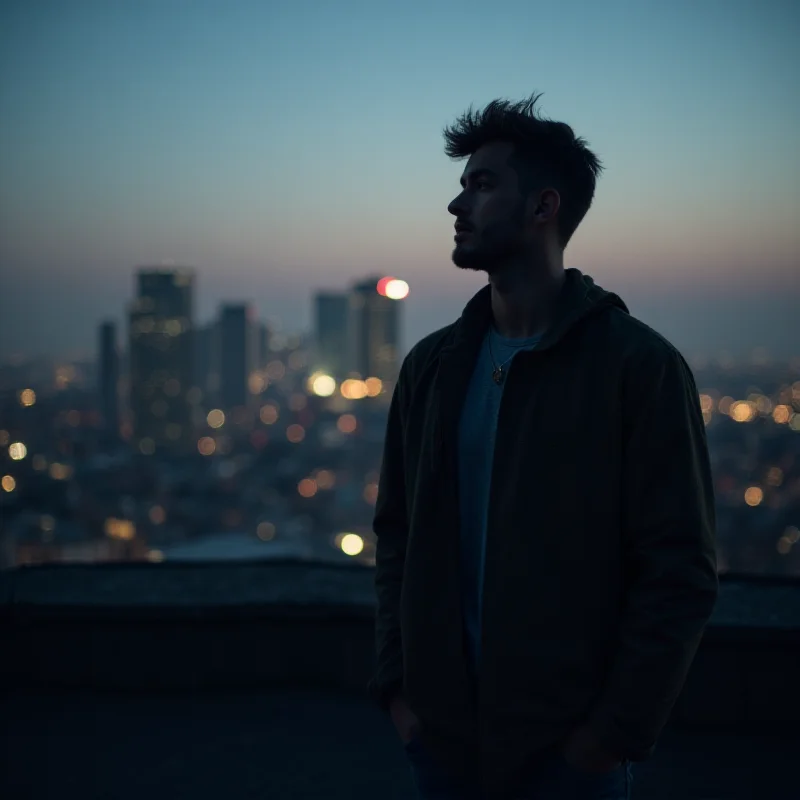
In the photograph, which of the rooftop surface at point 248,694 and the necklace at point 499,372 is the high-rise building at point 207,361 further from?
the necklace at point 499,372

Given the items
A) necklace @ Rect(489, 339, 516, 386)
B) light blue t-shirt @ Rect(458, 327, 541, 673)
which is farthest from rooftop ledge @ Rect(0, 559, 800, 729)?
necklace @ Rect(489, 339, 516, 386)

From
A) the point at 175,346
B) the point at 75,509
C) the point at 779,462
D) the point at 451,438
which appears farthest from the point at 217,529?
the point at 175,346

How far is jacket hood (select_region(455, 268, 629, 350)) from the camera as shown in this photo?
1453mm

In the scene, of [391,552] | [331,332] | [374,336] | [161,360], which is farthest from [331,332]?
[391,552]

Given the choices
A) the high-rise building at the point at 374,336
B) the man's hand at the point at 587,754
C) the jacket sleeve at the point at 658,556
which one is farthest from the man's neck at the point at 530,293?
the high-rise building at the point at 374,336

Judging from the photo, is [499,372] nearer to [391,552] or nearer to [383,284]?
[391,552]

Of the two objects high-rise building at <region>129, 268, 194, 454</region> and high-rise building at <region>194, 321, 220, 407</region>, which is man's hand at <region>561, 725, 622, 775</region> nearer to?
high-rise building at <region>129, 268, 194, 454</region>

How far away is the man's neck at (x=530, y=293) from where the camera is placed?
5.15 ft

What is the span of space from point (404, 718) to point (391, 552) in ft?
1.13

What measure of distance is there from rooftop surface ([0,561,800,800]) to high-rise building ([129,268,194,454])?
45.7 m

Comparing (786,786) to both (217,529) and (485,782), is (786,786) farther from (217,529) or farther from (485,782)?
(217,529)

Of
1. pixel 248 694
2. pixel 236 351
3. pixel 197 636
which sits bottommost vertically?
pixel 248 694

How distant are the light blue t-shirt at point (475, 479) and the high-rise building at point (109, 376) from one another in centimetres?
4163

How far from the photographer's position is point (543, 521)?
1.40 meters
